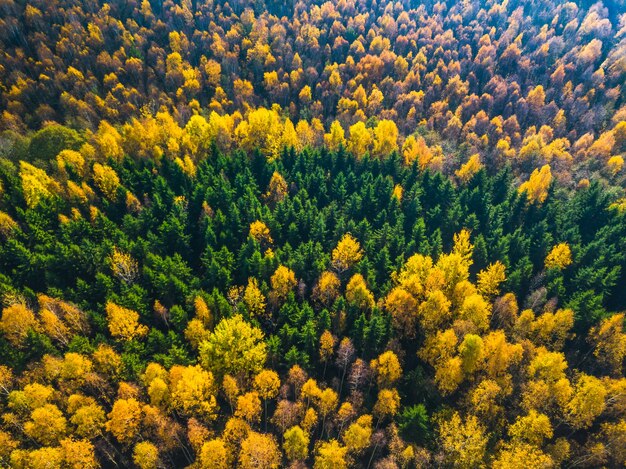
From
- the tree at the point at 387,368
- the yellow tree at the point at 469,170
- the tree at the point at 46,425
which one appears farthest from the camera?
the yellow tree at the point at 469,170

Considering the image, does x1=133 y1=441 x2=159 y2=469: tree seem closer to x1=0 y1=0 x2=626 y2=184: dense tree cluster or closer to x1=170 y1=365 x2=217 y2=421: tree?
x1=170 y1=365 x2=217 y2=421: tree

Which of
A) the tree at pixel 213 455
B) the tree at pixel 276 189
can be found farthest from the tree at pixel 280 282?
the tree at pixel 276 189

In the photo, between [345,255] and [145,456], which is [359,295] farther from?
[145,456]

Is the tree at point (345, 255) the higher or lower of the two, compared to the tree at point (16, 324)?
higher

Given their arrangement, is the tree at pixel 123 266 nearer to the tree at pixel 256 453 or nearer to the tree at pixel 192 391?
the tree at pixel 192 391

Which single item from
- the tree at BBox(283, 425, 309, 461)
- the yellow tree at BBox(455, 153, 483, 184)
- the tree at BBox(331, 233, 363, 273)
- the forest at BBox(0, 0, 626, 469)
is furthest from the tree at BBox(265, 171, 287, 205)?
the yellow tree at BBox(455, 153, 483, 184)

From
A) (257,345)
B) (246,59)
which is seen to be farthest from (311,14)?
(257,345)
